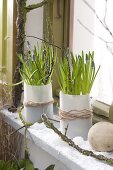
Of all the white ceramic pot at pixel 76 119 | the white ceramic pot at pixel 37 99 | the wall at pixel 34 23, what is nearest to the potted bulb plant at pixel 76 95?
the white ceramic pot at pixel 76 119

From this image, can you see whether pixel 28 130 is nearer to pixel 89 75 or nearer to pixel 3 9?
pixel 89 75

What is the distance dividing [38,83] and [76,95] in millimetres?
162

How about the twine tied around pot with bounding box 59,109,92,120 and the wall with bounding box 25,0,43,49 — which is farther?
the wall with bounding box 25,0,43,49

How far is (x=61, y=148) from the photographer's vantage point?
715mm

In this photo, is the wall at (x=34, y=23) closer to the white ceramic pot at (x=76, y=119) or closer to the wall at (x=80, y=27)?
the wall at (x=80, y=27)

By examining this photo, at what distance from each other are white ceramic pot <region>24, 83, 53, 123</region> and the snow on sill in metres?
0.03

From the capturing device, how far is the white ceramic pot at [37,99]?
860 mm

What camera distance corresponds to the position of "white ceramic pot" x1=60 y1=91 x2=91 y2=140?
0.74 metres

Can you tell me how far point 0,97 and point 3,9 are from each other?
302 mm

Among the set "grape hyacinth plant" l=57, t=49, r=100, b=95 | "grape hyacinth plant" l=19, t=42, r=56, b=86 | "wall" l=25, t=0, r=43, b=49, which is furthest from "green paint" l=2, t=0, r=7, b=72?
"grape hyacinth plant" l=57, t=49, r=100, b=95

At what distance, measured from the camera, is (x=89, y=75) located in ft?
2.50

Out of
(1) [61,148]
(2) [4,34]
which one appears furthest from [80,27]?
(1) [61,148]

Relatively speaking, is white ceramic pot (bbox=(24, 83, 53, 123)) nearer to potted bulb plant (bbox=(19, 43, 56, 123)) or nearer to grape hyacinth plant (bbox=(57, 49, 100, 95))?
potted bulb plant (bbox=(19, 43, 56, 123))

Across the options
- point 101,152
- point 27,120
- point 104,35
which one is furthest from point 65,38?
point 101,152
